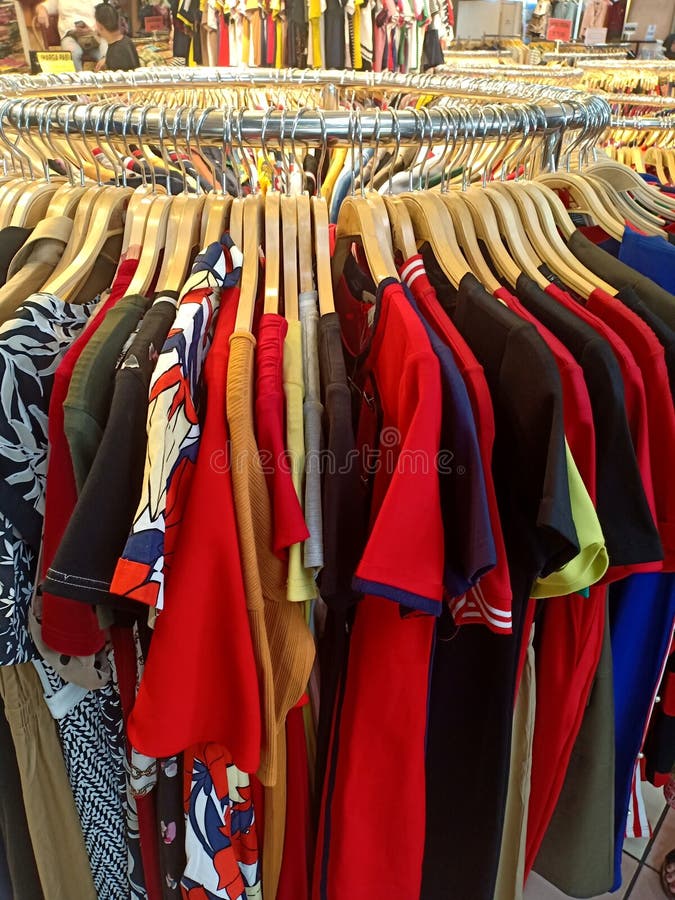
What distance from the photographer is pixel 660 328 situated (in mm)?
651

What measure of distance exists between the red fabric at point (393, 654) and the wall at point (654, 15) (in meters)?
4.35

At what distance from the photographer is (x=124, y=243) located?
0.76 meters

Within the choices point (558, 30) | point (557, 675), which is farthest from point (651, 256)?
point (558, 30)

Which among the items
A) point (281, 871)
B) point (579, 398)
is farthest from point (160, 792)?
point (579, 398)

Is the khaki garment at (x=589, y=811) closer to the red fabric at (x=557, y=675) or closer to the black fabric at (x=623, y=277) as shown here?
the red fabric at (x=557, y=675)

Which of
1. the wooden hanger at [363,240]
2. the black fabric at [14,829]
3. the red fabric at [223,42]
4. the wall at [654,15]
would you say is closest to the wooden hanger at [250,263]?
the wooden hanger at [363,240]

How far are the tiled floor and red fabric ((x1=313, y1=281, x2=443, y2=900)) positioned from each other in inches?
30.0

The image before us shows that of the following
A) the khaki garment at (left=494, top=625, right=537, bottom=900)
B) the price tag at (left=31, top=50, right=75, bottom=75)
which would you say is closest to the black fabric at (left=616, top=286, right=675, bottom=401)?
the khaki garment at (left=494, top=625, right=537, bottom=900)

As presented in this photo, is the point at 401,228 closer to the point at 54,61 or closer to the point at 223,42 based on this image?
the point at 54,61

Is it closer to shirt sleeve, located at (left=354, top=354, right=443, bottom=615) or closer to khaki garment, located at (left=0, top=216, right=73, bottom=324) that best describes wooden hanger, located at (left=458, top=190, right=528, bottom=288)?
shirt sleeve, located at (left=354, top=354, right=443, bottom=615)

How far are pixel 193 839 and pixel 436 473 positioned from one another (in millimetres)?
511

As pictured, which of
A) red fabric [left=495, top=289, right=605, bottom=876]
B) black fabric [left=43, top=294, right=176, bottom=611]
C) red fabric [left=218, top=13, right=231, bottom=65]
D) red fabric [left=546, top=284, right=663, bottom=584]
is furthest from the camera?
red fabric [left=218, top=13, right=231, bottom=65]

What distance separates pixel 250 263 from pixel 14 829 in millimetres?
768

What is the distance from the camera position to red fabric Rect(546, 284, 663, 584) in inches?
23.9
